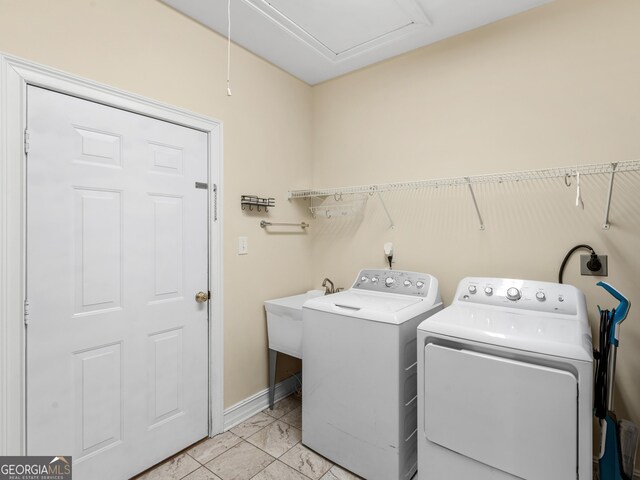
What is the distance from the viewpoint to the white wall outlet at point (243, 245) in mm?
2328

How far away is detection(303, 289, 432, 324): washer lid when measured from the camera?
5.57 ft

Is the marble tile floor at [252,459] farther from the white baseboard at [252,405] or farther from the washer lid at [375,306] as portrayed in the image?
the washer lid at [375,306]

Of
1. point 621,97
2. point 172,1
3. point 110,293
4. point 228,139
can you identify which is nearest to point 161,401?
point 110,293

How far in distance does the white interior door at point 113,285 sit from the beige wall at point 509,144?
134cm

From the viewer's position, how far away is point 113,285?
1.71 m

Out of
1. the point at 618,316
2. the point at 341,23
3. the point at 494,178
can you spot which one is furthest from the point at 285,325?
the point at 341,23

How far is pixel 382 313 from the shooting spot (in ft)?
5.59

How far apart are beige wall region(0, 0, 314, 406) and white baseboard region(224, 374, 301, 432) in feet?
0.21

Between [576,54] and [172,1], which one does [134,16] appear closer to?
[172,1]

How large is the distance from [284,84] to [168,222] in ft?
5.04

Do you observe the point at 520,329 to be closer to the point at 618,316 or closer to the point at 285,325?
the point at 618,316

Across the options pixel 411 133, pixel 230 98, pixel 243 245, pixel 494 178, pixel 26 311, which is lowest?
pixel 26 311

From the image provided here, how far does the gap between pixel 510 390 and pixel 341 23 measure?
221 cm

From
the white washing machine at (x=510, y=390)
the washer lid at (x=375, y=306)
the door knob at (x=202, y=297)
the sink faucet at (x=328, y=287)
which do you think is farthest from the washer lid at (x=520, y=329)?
the door knob at (x=202, y=297)
